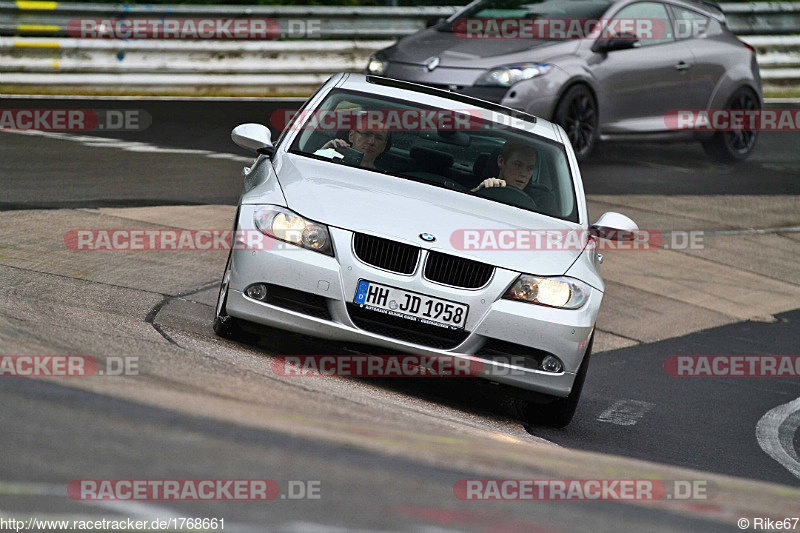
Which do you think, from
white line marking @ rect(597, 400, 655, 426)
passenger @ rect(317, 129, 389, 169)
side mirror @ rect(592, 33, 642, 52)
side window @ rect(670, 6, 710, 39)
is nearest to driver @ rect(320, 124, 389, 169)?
passenger @ rect(317, 129, 389, 169)

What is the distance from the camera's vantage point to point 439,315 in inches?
232

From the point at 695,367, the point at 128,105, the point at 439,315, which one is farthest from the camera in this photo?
the point at 128,105

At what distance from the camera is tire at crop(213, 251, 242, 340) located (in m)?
6.28

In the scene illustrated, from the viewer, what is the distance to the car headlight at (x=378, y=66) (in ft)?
42.3

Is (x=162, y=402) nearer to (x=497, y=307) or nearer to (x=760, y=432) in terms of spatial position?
(x=497, y=307)

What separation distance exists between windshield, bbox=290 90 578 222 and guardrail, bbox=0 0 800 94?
358 inches

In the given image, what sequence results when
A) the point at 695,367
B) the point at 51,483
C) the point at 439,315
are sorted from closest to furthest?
1. the point at 51,483
2. the point at 439,315
3. the point at 695,367

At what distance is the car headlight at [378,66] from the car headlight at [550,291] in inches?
280

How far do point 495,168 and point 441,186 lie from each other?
0.49 metres

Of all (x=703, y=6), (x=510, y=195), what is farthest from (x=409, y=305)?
(x=703, y=6)

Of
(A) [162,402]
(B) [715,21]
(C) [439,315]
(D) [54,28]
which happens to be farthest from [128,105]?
(A) [162,402]

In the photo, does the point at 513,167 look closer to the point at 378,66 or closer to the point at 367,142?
the point at 367,142

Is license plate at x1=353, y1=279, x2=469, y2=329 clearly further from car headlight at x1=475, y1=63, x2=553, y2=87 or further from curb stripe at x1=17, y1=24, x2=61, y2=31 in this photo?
curb stripe at x1=17, y1=24, x2=61, y2=31

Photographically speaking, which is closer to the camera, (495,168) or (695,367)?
(495,168)
